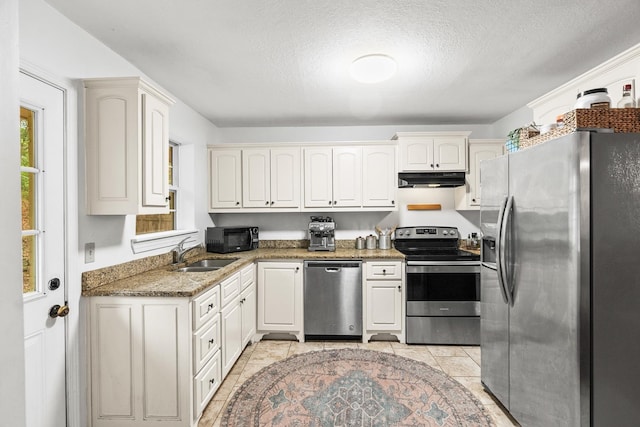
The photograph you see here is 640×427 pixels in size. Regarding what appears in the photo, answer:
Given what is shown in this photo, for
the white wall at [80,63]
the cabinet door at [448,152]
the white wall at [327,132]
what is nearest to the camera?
the white wall at [80,63]

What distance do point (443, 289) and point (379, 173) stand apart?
1.45m

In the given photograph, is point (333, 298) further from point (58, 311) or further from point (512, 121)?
point (512, 121)

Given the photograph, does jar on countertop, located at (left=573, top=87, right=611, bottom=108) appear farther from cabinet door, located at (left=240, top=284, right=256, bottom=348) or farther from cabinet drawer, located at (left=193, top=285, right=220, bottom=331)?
cabinet door, located at (left=240, top=284, right=256, bottom=348)

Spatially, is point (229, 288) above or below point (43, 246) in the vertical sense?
below

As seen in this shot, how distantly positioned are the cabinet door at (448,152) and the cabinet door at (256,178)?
76.6 inches

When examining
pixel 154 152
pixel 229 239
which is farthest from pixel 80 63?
pixel 229 239

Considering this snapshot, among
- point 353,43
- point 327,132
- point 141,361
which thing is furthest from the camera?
point 327,132

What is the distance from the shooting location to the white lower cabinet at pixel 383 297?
11.3 feet

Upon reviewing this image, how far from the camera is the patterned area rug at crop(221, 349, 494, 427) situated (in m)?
2.14

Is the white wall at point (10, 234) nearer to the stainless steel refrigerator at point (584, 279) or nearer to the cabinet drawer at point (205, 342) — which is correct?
the cabinet drawer at point (205, 342)

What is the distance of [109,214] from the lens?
6.69 ft

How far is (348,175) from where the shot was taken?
3822 millimetres

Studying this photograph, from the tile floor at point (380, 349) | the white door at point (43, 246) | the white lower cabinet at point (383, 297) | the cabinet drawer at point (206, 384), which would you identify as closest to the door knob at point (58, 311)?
the white door at point (43, 246)

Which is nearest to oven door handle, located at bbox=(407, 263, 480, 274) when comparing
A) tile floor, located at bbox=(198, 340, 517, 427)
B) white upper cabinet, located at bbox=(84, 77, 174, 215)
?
tile floor, located at bbox=(198, 340, 517, 427)
